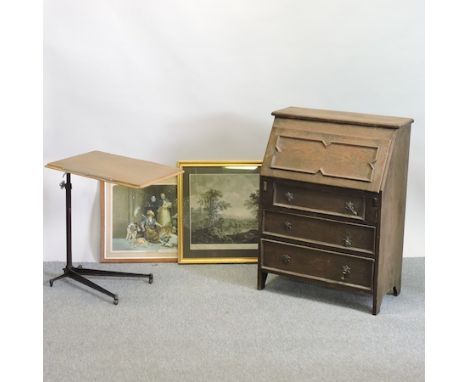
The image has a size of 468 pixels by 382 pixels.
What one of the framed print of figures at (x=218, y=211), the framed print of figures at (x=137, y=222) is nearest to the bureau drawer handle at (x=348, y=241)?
the framed print of figures at (x=218, y=211)

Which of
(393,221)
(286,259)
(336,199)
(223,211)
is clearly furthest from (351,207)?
(223,211)

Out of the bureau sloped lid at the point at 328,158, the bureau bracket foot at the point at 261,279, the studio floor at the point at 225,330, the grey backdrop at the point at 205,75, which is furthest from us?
the grey backdrop at the point at 205,75

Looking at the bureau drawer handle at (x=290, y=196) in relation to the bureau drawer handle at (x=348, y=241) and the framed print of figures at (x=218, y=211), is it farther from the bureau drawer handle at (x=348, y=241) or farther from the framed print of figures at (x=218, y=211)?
the framed print of figures at (x=218, y=211)

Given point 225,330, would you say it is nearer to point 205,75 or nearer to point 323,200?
point 323,200

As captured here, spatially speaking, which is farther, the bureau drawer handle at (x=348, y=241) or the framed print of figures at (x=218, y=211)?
the framed print of figures at (x=218, y=211)

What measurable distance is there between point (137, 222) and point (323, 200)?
1384 millimetres

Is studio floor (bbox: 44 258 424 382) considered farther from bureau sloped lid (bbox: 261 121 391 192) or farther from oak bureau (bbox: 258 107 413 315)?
bureau sloped lid (bbox: 261 121 391 192)

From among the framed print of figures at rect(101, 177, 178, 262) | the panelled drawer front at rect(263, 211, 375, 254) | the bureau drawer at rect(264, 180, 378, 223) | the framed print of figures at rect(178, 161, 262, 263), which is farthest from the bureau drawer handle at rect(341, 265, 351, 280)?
the framed print of figures at rect(101, 177, 178, 262)

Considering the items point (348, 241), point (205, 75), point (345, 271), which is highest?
point (205, 75)

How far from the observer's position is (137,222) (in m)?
4.86

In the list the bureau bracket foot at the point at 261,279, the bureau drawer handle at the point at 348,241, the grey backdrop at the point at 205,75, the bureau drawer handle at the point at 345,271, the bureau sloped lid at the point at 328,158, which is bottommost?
the bureau bracket foot at the point at 261,279

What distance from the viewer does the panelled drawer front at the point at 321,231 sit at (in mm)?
3992

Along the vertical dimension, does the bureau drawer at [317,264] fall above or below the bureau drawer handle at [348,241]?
below

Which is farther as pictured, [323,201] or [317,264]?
[317,264]
